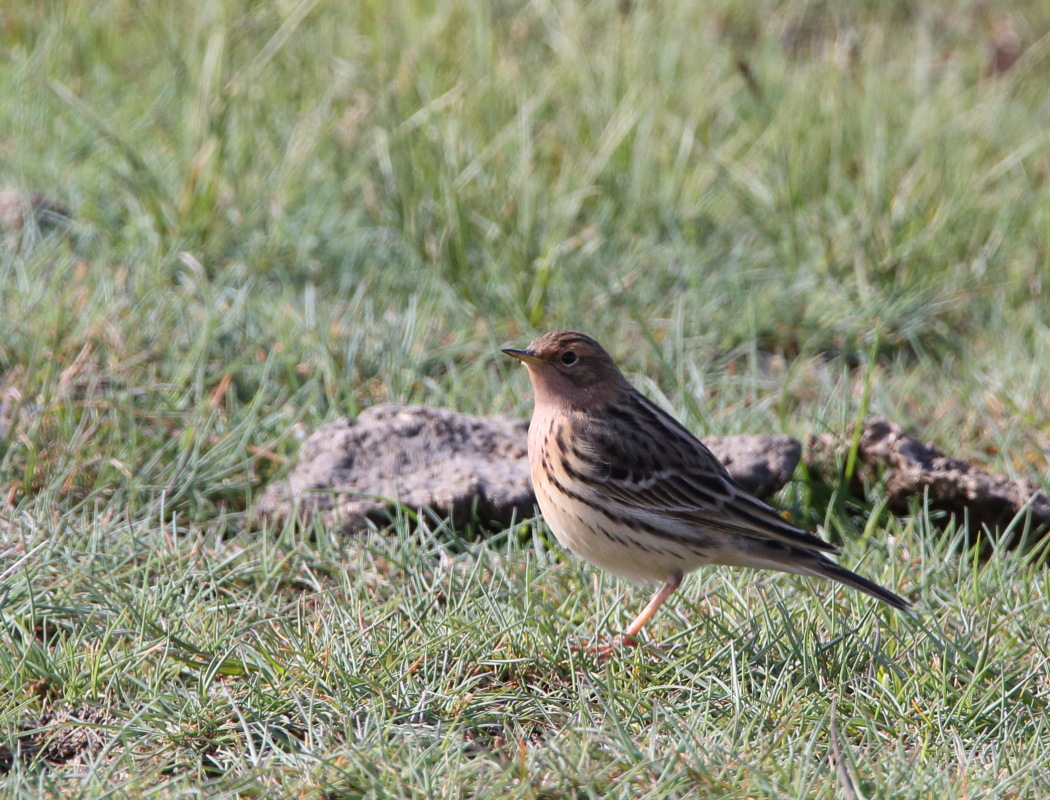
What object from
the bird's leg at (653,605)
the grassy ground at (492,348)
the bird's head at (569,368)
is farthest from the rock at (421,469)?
the bird's leg at (653,605)

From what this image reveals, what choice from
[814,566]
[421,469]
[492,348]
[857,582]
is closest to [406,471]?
[421,469]

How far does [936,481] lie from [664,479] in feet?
4.26

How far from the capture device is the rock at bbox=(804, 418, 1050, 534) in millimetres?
5305

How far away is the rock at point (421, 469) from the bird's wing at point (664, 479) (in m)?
0.55

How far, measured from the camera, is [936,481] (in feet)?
17.6

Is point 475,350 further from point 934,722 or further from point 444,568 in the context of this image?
point 934,722

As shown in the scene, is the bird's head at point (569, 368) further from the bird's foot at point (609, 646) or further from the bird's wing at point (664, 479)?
the bird's foot at point (609, 646)

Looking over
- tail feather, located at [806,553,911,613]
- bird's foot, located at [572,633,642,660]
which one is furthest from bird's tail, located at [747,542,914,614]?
bird's foot, located at [572,633,642,660]

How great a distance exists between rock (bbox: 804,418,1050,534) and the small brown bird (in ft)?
3.01

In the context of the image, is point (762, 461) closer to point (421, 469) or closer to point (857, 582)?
point (857, 582)

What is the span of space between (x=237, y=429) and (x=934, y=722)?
119 inches

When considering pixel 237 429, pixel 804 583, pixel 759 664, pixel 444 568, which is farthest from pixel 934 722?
pixel 237 429

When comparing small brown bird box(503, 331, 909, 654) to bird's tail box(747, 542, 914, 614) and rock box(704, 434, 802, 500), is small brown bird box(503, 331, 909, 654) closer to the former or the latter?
bird's tail box(747, 542, 914, 614)

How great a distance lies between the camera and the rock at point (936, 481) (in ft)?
17.4
